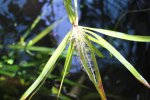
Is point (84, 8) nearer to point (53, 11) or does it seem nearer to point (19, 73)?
point (53, 11)

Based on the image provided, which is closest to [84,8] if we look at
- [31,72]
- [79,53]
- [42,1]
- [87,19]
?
[87,19]

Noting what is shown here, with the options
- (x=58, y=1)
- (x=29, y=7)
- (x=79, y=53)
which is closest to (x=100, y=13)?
(x=58, y=1)

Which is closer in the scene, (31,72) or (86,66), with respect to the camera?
(86,66)

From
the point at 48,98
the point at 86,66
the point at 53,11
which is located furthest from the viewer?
the point at 53,11

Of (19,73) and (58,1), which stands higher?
(58,1)

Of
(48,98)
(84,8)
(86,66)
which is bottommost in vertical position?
(48,98)

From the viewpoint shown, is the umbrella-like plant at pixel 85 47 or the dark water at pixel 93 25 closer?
the umbrella-like plant at pixel 85 47

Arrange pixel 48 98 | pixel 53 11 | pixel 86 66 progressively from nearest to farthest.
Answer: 1. pixel 86 66
2. pixel 48 98
3. pixel 53 11

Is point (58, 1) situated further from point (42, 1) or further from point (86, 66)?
point (86, 66)

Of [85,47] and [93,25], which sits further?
[93,25]

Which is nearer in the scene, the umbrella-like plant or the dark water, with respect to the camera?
the umbrella-like plant
